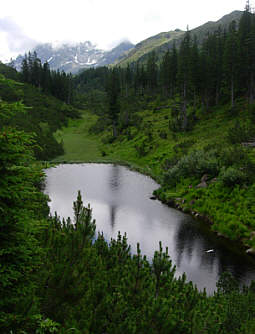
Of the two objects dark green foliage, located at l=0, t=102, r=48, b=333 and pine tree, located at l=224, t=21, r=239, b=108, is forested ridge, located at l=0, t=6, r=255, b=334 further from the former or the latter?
pine tree, located at l=224, t=21, r=239, b=108

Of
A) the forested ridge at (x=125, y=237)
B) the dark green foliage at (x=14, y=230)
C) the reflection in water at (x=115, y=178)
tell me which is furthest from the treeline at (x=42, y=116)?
the dark green foliage at (x=14, y=230)

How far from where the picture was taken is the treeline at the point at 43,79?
326ft

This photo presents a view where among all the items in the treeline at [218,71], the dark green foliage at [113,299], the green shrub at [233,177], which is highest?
the treeline at [218,71]

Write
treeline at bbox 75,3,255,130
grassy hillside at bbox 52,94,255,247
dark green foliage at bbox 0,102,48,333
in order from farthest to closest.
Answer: treeline at bbox 75,3,255,130, grassy hillside at bbox 52,94,255,247, dark green foliage at bbox 0,102,48,333

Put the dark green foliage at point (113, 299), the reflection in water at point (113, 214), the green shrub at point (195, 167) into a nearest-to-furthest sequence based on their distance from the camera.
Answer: the dark green foliage at point (113, 299)
the reflection in water at point (113, 214)
the green shrub at point (195, 167)

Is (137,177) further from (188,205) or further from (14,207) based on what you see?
(14,207)

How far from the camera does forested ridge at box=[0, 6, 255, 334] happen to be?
17.5ft

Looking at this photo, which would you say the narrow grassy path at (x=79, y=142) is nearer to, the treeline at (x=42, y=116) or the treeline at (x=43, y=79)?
the treeline at (x=42, y=116)

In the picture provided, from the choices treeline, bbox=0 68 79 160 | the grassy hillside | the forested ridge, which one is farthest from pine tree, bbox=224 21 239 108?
treeline, bbox=0 68 79 160

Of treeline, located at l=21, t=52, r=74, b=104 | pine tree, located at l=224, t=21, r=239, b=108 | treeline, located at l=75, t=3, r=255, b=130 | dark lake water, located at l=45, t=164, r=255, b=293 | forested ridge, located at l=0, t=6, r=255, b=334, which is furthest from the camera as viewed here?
treeline, located at l=21, t=52, r=74, b=104

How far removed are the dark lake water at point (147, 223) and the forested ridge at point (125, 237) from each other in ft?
4.98

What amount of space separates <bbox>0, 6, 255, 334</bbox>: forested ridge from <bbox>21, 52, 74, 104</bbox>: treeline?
118 feet

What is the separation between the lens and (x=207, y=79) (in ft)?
182

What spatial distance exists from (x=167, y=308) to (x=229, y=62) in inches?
2123
